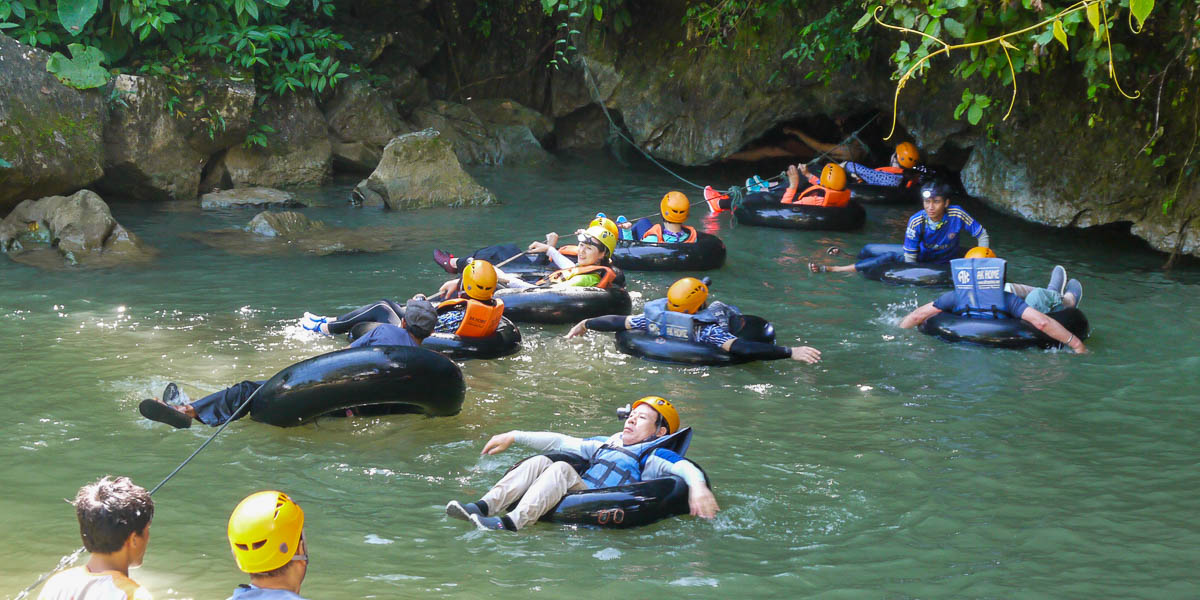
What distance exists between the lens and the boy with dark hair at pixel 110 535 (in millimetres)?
3432

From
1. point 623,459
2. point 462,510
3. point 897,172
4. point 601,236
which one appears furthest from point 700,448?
point 897,172

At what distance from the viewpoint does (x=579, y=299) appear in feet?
32.5

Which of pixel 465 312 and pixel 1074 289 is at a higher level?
pixel 1074 289

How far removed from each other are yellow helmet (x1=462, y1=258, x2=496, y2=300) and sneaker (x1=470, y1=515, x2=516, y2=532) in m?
3.57

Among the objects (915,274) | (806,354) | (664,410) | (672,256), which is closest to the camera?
(664,410)

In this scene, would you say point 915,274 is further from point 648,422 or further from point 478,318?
point 648,422

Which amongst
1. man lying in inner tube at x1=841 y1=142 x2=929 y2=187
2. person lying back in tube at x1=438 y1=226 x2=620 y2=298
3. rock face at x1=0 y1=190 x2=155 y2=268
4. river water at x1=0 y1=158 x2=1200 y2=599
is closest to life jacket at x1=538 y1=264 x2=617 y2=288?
person lying back in tube at x1=438 y1=226 x2=620 y2=298

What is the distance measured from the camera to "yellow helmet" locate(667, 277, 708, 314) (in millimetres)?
8883

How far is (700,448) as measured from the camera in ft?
21.9

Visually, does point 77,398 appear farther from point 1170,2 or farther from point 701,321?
point 1170,2

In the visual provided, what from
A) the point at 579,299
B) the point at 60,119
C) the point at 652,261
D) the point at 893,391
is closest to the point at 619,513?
the point at 893,391

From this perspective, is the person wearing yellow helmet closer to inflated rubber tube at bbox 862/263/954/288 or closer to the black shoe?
the black shoe

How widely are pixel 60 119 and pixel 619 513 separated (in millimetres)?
11386

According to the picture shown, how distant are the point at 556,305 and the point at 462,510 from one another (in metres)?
4.65
